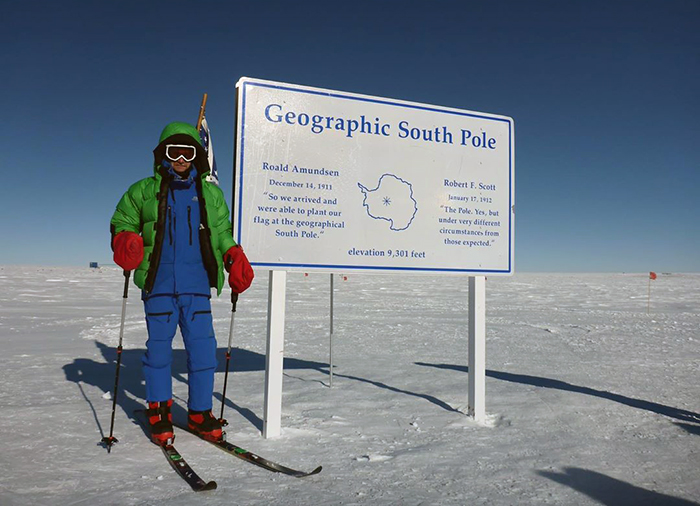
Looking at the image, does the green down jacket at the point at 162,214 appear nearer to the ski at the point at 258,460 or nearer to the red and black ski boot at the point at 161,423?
the red and black ski boot at the point at 161,423

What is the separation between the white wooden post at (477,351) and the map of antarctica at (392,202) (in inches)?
36.6

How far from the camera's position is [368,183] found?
12.6 feet

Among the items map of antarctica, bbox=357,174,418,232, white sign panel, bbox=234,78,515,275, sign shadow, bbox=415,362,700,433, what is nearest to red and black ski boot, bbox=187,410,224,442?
white sign panel, bbox=234,78,515,275

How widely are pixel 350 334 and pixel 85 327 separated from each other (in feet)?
17.9

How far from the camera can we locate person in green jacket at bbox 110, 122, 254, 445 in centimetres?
308

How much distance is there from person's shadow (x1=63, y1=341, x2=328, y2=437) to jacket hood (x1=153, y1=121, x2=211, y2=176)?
2.01 metres

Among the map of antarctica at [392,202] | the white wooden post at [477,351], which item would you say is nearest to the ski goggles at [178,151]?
the map of antarctica at [392,202]

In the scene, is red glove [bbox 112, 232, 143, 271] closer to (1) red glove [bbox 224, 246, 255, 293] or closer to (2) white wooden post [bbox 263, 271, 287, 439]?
(1) red glove [bbox 224, 246, 255, 293]

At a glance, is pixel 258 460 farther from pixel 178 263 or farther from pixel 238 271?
pixel 178 263

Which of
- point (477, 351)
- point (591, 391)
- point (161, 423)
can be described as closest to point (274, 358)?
point (161, 423)

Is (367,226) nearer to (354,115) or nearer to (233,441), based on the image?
(354,115)

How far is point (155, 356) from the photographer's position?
309 cm

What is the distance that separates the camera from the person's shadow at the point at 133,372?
12.8ft

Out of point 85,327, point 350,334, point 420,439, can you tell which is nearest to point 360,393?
point 420,439
